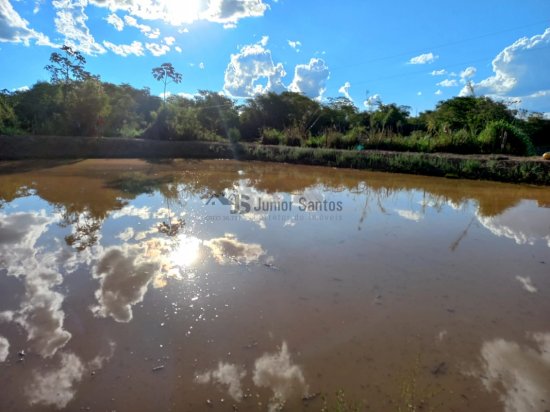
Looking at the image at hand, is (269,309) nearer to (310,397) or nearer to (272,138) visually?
(310,397)

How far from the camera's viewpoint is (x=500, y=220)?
19.0 ft

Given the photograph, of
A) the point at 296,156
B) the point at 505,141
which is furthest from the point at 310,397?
the point at 505,141

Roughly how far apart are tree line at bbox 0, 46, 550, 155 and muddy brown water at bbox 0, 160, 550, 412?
8.06 metres

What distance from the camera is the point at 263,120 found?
22.8 meters

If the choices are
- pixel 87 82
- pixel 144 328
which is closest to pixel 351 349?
pixel 144 328

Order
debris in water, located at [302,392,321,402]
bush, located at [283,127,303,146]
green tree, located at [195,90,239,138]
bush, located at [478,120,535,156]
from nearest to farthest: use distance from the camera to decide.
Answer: debris in water, located at [302,392,321,402], bush, located at [478,120,535,156], bush, located at [283,127,303,146], green tree, located at [195,90,239,138]

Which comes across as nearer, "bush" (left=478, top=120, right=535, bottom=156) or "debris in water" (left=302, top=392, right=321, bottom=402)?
"debris in water" (left=302, top=392, right=321, bottom=402)

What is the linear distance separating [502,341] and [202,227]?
3762mm

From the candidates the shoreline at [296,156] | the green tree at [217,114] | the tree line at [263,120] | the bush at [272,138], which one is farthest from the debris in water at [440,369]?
the green tree at [217,114]

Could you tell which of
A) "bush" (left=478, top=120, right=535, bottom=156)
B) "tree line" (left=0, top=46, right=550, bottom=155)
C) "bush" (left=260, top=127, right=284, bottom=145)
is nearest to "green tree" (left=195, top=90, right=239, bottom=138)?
"tree line" (left=0, top=46, right=550, bottom=155)

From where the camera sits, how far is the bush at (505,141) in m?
12.1

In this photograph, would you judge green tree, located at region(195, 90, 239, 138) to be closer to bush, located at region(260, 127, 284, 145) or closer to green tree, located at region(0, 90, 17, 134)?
bush, located at region(260, 127, 284, 145)

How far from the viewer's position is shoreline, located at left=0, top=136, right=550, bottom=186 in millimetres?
9781

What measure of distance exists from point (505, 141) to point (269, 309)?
12.9 m
